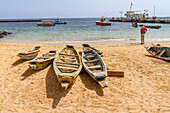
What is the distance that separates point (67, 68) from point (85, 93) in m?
1.68

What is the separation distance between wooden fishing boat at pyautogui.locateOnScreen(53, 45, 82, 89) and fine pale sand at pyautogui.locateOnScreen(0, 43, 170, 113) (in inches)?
20.9

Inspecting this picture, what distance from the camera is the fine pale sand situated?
4500 millimetres

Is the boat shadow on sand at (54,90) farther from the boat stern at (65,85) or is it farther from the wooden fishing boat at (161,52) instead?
the wooden fishing boat at (161,52)

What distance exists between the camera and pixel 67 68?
20.9 ft

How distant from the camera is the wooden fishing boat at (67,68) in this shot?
502cm

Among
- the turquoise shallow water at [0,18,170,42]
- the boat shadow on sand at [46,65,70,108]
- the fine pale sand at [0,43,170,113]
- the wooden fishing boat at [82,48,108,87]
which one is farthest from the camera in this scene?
the turquoise shallow water at [0,18,170,42]

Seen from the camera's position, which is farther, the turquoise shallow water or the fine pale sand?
the turquoise shallow water

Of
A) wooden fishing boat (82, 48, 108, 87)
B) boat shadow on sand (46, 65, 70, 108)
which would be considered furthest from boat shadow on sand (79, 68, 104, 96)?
boat shadow on sand (46, 65, 70, 108)

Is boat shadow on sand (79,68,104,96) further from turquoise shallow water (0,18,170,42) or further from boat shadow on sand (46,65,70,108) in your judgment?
turquoise shallow water (0,18,170,42)

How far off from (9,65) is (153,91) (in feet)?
26.8

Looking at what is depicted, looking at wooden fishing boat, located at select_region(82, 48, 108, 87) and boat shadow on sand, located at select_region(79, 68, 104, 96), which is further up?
wooden fishing boat, located at select_region(82, 48, 108, 87)

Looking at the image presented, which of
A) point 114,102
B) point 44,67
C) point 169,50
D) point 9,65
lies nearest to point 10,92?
point 44,67

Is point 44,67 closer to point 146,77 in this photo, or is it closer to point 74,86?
point 74,86

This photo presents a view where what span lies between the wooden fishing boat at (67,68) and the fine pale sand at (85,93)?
531mm
